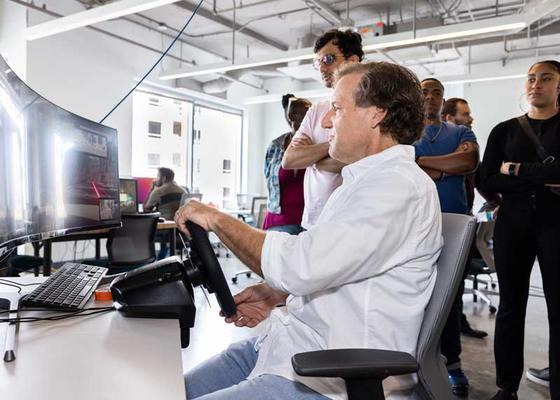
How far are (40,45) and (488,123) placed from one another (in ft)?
23.3

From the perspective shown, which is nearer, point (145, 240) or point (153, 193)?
point (145, 240)

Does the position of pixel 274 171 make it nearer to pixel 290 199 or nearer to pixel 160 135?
pixel 290 199

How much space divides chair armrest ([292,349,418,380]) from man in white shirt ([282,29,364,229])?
3.77ft

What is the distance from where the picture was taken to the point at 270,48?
815 centimetres

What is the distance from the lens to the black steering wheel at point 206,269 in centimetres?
100

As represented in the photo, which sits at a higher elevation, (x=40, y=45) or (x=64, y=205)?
(x=40, y=45)

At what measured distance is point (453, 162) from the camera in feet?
7.36

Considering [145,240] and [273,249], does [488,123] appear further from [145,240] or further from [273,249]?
[273,249]

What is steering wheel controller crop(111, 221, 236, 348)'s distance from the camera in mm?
1021

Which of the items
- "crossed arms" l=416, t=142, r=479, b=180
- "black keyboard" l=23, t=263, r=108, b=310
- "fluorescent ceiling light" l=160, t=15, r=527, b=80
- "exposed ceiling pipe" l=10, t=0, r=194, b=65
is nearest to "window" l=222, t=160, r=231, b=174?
"exposed ceiling pipe" l=10, t=0, r=194, b=65

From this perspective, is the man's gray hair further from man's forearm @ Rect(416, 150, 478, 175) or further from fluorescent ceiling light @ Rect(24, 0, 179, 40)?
fluorescent ceiling light @ Rect(24, 0, 179, 40)

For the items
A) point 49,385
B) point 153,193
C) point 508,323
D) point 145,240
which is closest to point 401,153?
point 49,385

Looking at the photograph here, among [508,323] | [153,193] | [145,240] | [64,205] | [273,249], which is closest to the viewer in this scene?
[273,249]

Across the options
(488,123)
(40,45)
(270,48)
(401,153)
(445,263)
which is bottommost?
(445,263)
